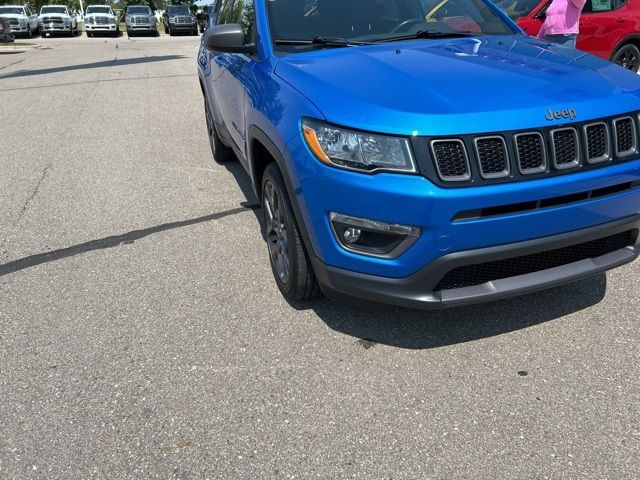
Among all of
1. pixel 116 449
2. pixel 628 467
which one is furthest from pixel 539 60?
pixel 116 449

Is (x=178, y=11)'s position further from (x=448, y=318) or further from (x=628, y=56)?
(x=448, y=318)

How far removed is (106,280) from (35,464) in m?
1.53

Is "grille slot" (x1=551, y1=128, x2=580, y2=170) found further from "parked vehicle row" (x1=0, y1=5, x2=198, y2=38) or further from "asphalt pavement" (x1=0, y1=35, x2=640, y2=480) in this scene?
"parked vehicle row" (x1=0, y1=5, x2=198, y2=38)

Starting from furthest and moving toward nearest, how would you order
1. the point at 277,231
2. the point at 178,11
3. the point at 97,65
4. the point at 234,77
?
the point at 178,11, the point at 97,65, the point at 234,77, the point at 277,231

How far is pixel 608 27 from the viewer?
8.75 metres

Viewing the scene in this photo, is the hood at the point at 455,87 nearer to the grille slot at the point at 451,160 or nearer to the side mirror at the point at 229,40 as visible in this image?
the grille slot at the point at 451,160

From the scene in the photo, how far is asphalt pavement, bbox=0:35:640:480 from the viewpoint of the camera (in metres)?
2.15

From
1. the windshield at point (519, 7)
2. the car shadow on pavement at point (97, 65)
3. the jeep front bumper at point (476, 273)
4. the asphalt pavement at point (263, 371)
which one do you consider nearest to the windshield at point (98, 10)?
the car shadow on pavement at point (97, 65)

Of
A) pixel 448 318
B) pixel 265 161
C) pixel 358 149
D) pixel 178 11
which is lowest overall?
A: pixel 448 318

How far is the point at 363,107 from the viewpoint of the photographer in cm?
234

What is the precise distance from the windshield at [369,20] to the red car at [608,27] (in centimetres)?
569

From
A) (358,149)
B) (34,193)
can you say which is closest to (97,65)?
(34,193)

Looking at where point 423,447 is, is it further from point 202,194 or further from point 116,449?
point 202,194

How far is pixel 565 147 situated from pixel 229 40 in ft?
6.68
